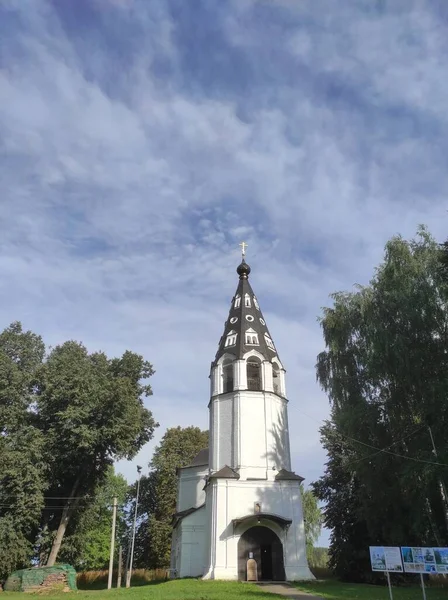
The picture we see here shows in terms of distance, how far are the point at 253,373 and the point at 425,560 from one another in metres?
18.4

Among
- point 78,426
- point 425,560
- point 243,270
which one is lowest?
point 425,560

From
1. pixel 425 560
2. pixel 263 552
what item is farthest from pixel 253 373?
pixel 425 560

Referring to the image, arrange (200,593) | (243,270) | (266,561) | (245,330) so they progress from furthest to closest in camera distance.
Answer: (243,270)
(245,330)
(266,561)
(200,593)

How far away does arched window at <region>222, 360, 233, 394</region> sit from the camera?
3086 centimetres

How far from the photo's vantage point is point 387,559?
13648 mm

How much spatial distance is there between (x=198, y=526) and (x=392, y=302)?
19.4m

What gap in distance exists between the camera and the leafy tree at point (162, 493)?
45031 mm

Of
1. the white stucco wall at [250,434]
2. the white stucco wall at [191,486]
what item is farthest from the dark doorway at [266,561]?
the white stucco wall at [191,486]

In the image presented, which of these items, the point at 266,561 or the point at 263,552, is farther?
the point at 263,552

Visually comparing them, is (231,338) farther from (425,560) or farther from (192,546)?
(425,560)

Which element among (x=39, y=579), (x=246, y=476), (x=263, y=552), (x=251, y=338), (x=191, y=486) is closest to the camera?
(x=39, y=579)

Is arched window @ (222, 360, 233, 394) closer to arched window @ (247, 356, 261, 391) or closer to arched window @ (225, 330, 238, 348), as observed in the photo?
arched window @ (247, 356, 261, 391)

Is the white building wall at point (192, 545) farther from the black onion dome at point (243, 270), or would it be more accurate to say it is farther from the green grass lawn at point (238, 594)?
the black onion dome at point (243, 270)

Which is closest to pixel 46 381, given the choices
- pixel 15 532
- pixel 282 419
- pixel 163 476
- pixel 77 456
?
pixel 77 456
